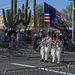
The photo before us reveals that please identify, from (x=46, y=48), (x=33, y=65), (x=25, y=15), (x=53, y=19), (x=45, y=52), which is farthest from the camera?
(x=25, y=15)

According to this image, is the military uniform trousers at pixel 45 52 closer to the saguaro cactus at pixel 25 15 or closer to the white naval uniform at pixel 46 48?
the white naval uniform at pixel 46 48

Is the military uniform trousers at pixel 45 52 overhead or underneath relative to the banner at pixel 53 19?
underneath

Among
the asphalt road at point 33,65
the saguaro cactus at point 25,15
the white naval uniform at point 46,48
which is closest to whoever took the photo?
the asphalt road at point 33,65

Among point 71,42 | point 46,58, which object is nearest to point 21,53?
point 46,58

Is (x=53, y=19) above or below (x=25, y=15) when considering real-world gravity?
below

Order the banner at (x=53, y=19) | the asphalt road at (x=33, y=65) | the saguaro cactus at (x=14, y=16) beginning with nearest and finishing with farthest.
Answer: the asphalt road at (x=33, y=65) → the banner at (x=53, y=19) → the saguaro cactus at (x=14, y=16)

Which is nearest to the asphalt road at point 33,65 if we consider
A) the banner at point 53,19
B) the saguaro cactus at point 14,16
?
the banner at point 53,19

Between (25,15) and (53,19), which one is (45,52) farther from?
(25,15)

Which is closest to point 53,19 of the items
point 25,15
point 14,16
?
point 14,16

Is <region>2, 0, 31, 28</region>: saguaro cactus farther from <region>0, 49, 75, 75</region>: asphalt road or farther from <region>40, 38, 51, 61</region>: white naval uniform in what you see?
<region>40, 38, 51, 61</region>: white naval uniform

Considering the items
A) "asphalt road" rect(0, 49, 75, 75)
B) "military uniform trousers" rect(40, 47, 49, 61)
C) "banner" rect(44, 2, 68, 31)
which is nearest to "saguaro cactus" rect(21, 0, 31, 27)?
"banner" rect(44, 2, 68, 31)

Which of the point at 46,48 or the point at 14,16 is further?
the point at 14,16

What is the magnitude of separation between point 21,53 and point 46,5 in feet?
24.9

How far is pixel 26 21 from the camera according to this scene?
154 feet
